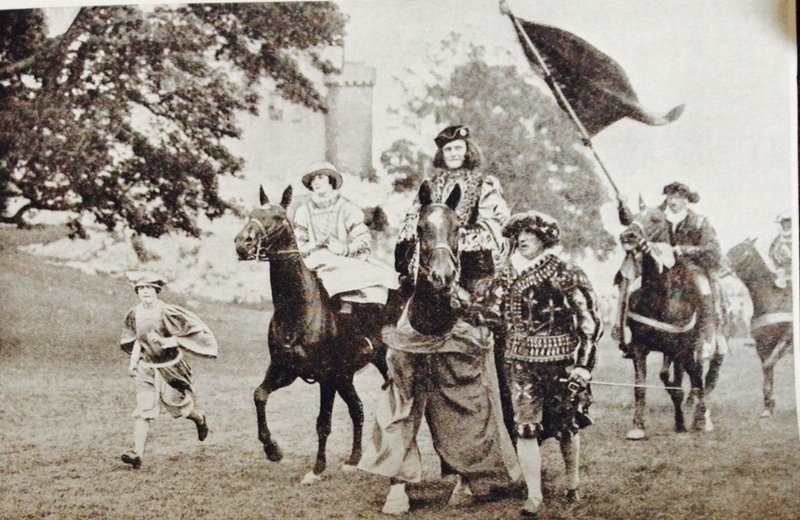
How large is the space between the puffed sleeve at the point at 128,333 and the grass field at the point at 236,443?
2.7 inches

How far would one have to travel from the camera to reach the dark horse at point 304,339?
6527mm

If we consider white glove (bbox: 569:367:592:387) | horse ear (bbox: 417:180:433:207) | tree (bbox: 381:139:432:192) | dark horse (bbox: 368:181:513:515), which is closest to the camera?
white glove (bbox: 569:367:592:387)

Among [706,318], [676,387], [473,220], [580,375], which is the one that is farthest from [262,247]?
[706,318]

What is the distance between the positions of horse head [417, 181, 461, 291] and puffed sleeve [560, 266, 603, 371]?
0.77m

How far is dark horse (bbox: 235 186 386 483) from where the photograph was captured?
6.53 m

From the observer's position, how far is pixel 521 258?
6367 millimetres

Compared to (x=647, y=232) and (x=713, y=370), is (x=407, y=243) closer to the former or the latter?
(x=647, y=232)

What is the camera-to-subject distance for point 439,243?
246 inches

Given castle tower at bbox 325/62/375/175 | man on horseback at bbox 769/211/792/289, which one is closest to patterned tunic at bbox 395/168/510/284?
castle tower at bbox 325/62/375/175

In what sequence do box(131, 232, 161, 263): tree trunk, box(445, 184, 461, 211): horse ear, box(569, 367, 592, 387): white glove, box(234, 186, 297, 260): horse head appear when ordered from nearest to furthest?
box(569, 367, 592, 387): white glove, box(445, 184, 461, 211): horse ear, box(234, 186, 297, 260): horse head, box(131, 232, 161, 263): tree trunk

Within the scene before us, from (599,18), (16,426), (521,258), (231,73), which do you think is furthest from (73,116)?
(599,18)

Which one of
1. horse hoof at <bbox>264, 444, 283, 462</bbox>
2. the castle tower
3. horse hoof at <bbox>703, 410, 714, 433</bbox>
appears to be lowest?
horse hoof at <bbox>264, 444, 283, 462</bbox>

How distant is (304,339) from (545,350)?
5.51 ft

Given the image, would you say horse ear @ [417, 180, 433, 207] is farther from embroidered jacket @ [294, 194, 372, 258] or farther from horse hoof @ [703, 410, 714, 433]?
horse hoof @ [703, 410, 714, 433]
